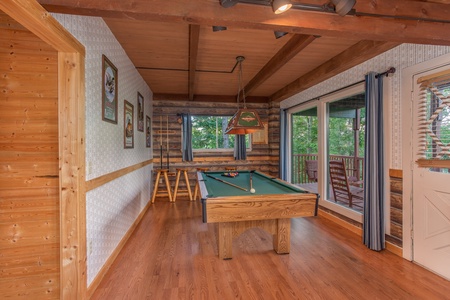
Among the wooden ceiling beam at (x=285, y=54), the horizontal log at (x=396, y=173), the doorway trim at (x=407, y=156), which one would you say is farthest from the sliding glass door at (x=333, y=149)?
the wooden ceiling beam at (x=285, y=54)

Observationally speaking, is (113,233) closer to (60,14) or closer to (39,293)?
(39,293)

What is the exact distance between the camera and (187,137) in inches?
221

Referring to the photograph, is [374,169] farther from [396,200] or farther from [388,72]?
[388,72]

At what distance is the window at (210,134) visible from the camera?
6.04m

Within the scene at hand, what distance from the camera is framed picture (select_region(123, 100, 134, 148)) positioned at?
323 centimetres

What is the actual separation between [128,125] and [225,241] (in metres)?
2.24

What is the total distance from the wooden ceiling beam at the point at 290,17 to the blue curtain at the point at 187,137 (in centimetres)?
402

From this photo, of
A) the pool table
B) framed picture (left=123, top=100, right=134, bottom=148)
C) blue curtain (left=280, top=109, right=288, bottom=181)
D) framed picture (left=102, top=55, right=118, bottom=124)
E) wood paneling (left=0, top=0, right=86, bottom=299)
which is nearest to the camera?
wood paneling (left=0, top=0, right=86, bottom=299)

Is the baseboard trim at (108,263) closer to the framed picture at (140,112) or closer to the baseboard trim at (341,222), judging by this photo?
the framed picture at (140,112)

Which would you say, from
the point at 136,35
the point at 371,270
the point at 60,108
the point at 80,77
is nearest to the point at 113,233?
the point at 60,108

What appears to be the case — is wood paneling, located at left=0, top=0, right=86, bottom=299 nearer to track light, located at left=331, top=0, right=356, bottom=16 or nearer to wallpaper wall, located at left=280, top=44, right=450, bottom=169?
track light, located at left=331, top=0, right=356, bottom=16

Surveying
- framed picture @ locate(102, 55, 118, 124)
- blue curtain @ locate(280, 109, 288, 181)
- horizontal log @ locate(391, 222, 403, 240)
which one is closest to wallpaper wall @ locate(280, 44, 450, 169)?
horizontal log @ locate(391, 222, 403, 240)

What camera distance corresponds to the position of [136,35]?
8.84ft

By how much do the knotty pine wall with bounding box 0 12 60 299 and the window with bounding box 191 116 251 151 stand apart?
420 centimetres
